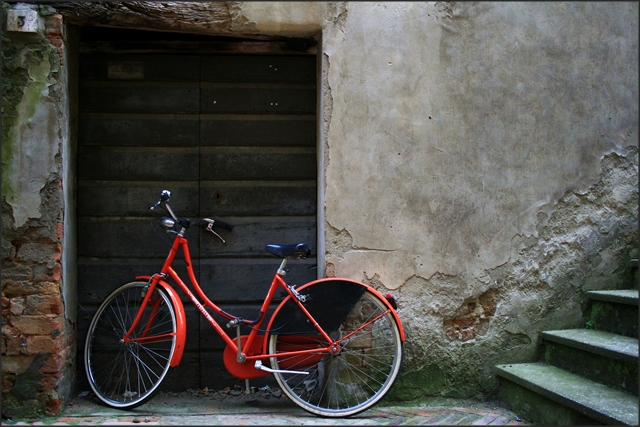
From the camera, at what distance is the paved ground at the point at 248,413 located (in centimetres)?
315

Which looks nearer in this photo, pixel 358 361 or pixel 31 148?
pixel 31 148

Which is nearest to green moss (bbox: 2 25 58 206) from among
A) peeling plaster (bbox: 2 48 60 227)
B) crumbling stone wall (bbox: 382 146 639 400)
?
peeling plaster (bbox: 2 48 60 227)

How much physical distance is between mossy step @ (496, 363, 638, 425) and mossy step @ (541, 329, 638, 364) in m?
0.19

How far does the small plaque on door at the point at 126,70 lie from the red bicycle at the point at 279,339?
1005 millimetres

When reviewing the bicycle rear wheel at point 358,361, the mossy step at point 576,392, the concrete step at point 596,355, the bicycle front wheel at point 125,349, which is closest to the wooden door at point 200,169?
the bicycle front wheel at point 125,349

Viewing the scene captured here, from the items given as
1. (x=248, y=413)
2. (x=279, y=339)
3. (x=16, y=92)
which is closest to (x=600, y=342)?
(x=279, y=339)

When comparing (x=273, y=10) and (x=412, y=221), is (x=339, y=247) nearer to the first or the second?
(x=412, y=221)

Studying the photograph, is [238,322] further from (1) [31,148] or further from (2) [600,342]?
(2) [600,342]

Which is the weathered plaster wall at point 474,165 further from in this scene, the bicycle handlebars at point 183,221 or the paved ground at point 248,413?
the bicycle handlebars at point 183,221

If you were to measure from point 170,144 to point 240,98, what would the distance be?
0.60 metres

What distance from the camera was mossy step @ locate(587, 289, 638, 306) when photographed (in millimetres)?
3277

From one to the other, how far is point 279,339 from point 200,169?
1.34m

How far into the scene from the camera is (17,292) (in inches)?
130

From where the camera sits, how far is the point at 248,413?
3365 millimetres
